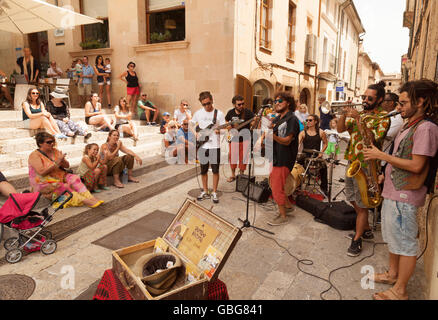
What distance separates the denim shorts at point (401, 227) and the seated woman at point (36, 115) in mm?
6498

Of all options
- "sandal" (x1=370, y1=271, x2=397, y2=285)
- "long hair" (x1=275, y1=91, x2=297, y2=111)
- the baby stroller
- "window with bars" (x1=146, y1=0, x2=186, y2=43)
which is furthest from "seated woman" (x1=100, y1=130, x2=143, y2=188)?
"window with bars" (x1=146, y1=0, x2=186, y2=43)

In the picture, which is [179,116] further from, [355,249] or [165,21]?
[355,249]

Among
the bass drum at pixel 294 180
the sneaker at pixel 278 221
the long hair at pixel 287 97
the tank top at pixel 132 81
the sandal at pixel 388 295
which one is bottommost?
the sandal at pixel 388 295

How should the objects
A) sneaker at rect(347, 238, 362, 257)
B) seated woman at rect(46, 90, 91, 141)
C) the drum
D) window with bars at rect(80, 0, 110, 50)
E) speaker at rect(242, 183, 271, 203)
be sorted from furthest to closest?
window with bars at rect(80, 0, 110, 50)
seated woman at rect(46, 90, 91, 141)
speaker at rect(242, 183, 271, 203)
the drum
sneaker at rect(347, 238, 362, 257)

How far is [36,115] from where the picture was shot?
5.98 metres

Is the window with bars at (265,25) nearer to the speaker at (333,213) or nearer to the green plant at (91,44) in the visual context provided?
the green plant at (91,44)

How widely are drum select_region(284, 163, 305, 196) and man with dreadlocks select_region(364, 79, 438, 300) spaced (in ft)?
7.57

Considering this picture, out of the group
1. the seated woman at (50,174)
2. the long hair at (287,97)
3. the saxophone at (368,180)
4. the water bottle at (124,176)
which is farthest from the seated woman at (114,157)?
the saxophone at (368,180)

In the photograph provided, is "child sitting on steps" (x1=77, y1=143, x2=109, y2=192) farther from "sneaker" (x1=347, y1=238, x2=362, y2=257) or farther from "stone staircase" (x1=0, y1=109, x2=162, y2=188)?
"sneaker" (x1=347, y1=238, x2=362, y2=257)

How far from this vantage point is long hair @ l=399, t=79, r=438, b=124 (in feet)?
7.72

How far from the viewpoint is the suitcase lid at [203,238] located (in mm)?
1976

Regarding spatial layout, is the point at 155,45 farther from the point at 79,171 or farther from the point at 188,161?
the point at 79,171
